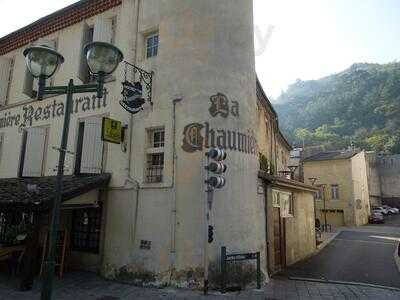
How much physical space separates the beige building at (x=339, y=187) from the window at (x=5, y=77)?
31194 mm

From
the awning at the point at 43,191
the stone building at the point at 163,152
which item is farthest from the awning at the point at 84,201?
the awning at the point at 43,191

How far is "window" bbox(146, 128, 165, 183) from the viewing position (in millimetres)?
10651

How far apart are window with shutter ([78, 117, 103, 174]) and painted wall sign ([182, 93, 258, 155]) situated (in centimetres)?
332

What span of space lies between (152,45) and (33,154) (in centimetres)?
623

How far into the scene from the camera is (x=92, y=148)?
1162cm

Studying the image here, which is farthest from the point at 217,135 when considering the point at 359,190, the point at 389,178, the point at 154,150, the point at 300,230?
the point at 389,178

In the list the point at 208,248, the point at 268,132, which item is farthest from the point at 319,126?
the point at 208,248

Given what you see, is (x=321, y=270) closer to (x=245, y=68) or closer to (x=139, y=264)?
(x=139, y=264)

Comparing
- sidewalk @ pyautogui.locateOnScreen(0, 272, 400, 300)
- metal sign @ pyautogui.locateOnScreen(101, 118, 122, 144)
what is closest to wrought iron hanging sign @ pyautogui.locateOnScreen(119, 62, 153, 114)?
metal sign @ pyautogui.locateOnScreen(101, 118, 122, 144)

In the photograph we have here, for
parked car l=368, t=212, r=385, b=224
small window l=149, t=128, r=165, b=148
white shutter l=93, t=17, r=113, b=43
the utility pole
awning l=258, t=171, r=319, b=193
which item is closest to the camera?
the utility pole

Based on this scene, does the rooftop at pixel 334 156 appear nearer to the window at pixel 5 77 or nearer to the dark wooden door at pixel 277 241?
the dark wooden door at pixel 277 241

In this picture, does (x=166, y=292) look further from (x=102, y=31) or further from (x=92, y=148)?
(x=102, y=31)

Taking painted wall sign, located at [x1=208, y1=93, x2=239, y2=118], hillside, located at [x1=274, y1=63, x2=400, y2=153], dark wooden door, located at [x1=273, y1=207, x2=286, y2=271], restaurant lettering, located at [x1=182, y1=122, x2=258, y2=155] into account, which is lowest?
dark wooden door, located at [x1=273, y1=207, x2=286, y2=271]

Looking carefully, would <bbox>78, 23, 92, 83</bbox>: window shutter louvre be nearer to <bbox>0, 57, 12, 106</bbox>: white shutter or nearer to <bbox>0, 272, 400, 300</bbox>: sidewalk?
<bbox>0, 57, 12, 106</bbox>: white shutter
